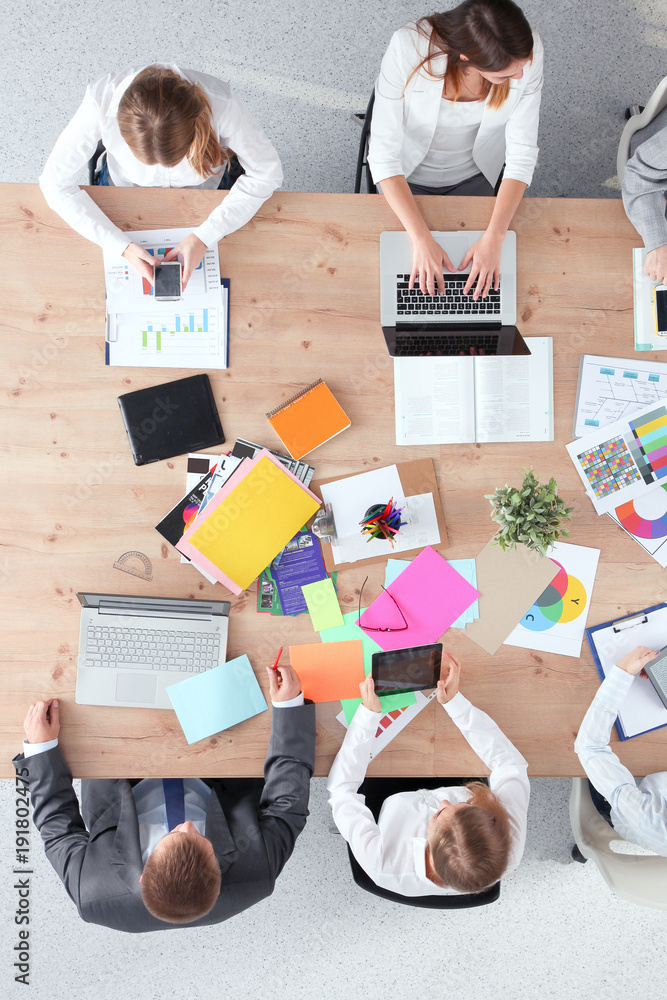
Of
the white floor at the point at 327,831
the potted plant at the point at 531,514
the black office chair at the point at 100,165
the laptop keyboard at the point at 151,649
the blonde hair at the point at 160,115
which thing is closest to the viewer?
the blonde hair at the point at 160,115

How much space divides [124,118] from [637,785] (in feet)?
→ 6.68

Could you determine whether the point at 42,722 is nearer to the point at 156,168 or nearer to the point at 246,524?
the point at 246,524

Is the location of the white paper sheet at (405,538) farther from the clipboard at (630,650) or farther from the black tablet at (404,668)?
the clipboard at (630,650)

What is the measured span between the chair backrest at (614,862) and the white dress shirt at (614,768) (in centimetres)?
8

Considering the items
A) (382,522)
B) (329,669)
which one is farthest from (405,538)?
(329,669)

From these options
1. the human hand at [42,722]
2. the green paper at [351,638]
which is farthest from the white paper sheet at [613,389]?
the human hand at [42,722]

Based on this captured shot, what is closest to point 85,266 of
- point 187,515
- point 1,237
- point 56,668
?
point 1,237

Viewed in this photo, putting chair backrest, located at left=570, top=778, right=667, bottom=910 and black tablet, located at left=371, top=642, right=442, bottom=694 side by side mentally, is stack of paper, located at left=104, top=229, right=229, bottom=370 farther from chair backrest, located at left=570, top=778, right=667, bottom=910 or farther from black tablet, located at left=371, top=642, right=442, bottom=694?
chair backrest, located at left=570, top=778, right=667, bottom=910

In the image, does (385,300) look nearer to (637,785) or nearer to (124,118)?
(124,118)

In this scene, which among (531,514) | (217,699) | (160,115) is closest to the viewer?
(160,115)

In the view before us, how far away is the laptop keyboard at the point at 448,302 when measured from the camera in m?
1.52

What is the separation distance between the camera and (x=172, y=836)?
1399mm

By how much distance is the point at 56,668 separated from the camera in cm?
147

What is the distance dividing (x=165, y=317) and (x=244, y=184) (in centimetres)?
38
